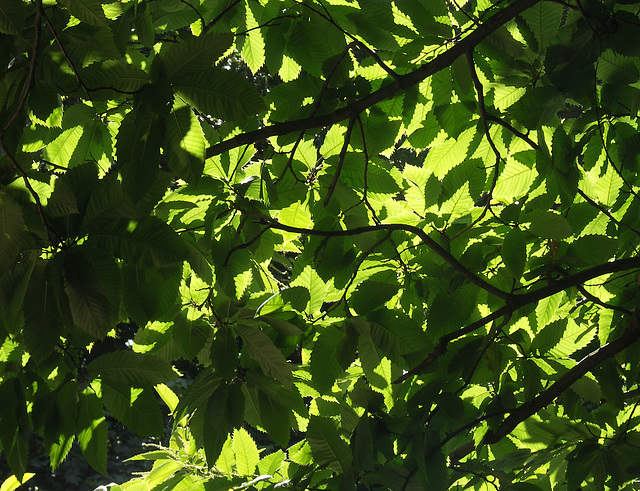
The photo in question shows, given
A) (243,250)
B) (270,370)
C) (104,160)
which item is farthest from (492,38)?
(104,160)

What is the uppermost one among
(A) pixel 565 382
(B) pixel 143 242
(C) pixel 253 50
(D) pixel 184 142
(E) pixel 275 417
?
(C) pixel 253 50

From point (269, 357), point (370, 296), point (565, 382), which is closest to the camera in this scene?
point (269, 357)

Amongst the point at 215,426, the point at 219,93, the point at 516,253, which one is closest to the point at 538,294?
the point at 516,253

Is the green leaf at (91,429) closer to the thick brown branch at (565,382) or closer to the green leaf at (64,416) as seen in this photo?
the green leaf at (64,416)

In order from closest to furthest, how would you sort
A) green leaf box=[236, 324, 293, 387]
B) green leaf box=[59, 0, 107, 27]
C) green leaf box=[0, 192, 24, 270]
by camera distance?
green leaf box=[0, 192, 24, 270]
green leaf box=[59, 0, 107, 27]
green leaf box=[236, 324, 293, 387]

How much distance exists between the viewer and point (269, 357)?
53.7 inches

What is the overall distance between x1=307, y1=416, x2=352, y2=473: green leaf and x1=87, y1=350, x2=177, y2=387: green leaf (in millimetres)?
371

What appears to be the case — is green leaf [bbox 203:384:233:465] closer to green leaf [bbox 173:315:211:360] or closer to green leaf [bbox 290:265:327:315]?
green leaf [bbox 173:315:211:360]

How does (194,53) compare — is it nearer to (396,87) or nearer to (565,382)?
(396,87)

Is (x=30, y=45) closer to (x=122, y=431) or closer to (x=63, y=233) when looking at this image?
(x=63, y=233)

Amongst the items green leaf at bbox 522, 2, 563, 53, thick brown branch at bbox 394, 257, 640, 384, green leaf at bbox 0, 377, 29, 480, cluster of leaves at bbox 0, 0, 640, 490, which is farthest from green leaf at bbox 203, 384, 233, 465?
green leaf at bbox 522, 2, 563, 53

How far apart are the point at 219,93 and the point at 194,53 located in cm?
8

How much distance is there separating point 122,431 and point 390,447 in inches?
356

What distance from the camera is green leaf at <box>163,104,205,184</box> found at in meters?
1.06
